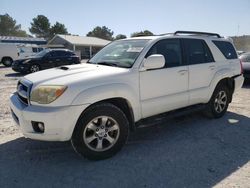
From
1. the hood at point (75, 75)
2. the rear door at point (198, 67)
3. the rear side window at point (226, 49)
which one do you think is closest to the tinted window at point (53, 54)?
the rear side window at point (226, 49)

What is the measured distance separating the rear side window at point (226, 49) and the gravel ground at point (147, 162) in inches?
66.0

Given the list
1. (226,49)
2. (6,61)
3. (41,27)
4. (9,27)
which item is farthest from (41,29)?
(226,49)

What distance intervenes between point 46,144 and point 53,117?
1258mm

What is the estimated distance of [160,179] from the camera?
3229 millimetres

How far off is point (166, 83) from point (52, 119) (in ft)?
6.54

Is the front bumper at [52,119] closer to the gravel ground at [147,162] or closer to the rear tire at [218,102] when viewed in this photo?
the gravel ground at [147,162]

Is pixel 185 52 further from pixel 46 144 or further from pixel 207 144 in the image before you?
pixel 46 144

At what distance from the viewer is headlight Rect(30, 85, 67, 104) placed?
3.28 metres

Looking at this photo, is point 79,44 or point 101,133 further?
point 79,44

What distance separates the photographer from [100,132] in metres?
3.67

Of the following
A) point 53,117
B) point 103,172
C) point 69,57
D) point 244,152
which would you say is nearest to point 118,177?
point 103,172

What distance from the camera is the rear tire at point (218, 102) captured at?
5496 mm

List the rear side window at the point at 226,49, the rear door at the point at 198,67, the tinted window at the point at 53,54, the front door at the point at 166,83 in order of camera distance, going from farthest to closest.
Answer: the tinted window at the point at 53,54 < the rear side window at the point at 226,49 < the rear door at the point at 198,67 < the front door at the point at 166,83

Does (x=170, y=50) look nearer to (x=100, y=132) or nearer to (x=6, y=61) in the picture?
(x=100, y=132)
